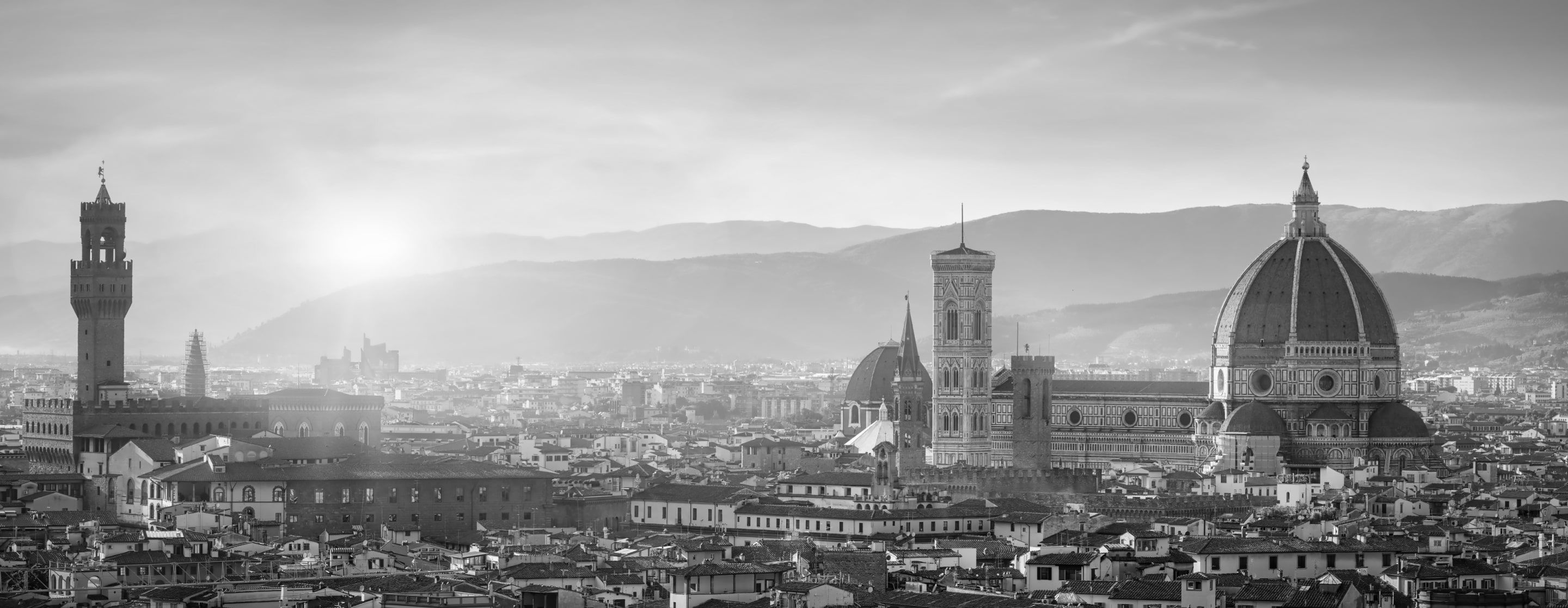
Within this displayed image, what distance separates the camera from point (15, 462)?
104 m

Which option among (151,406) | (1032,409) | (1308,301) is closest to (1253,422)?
(1308,301)

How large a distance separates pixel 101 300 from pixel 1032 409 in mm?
37749

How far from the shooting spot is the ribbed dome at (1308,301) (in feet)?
386

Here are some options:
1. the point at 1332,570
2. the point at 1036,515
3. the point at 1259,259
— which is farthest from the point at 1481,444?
the point at 1332,570

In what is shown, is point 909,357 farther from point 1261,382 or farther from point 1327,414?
→ point 1327,414

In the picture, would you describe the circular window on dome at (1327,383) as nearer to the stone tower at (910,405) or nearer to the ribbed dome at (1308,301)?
the ribbed dome at (1308,301)

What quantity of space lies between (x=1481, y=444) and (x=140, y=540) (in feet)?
271

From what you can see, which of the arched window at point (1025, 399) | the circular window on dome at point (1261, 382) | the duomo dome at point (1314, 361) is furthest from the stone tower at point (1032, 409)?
the circular window on dome at point (1261, 382)

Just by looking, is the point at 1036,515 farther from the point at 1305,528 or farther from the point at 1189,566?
the point at 1189,566

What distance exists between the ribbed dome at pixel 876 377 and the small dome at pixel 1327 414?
26.5 metres

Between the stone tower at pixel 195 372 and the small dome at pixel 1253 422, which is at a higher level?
the stone tower at pixel 195 372

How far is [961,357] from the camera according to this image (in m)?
117

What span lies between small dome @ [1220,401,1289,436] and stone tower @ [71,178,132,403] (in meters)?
41.6

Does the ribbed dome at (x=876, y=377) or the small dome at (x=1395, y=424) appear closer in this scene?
the small dome at (x=1395, y=424)
